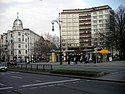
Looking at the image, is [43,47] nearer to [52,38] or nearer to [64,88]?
[52,38]

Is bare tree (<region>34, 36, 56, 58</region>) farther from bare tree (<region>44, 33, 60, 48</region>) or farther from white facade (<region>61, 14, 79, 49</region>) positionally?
white facade (<region>61, 14, 79, 49</region>)

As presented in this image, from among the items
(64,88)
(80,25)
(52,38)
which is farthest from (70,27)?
(64,88)

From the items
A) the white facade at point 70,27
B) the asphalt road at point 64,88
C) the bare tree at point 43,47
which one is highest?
the white facade at point 70,27

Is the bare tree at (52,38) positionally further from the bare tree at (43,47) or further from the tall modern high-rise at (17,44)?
the tall modern high-rise at (17,44)

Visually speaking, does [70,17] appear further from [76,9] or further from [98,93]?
[98,93]

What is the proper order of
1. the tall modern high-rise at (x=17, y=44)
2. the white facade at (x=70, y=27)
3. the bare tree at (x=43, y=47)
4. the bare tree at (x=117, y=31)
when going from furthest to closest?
the white facade at (x=70, y=27), the tall modern high-rise at (x=17, y=44), the bare tree at (x=43, y=47), the bare tree at (x=117, y=31)

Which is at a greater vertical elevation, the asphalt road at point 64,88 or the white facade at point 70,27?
the white facade at point 70,27

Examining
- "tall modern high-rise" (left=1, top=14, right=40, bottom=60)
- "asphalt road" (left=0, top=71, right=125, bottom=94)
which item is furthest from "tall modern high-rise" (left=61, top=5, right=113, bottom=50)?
"asphalt road" (left=0, top=71, right=125, bottom=94)

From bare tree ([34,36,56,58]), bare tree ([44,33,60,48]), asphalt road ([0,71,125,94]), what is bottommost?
asphalt road ([0,71,125,94])

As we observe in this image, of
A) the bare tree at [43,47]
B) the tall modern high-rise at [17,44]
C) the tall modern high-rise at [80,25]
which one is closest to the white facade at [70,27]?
the tall modern high-rise at [80,25]

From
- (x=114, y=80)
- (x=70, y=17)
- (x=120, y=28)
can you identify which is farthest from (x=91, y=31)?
(x=114, y=80)

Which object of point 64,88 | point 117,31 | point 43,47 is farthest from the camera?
point 43,47

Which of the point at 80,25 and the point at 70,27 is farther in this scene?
the point at 70,27

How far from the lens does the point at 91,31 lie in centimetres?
14675
